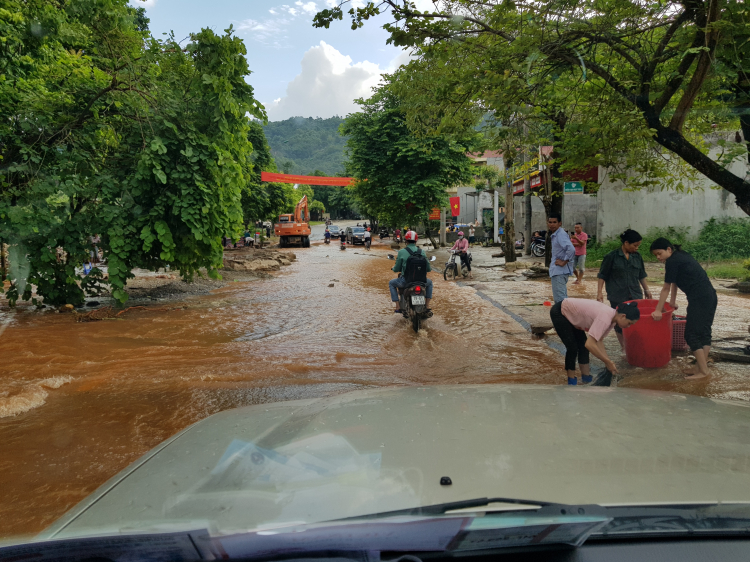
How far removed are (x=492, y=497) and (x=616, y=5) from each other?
20.2 ft

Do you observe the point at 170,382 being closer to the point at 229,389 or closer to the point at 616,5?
the point at 229,389

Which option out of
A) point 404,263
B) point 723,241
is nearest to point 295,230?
point 723,241

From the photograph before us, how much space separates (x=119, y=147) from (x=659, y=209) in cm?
1796

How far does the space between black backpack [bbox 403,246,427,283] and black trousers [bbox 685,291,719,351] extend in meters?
4.26

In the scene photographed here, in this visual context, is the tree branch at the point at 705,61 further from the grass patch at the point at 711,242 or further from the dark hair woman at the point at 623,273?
the grass patch at the point at 711,242

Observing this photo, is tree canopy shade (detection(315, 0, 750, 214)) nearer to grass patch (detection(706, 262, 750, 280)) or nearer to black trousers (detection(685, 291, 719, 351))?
black trousers (detection(685, 291, 719, 351))

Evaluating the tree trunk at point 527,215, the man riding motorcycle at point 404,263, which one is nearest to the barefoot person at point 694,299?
the man riding motorcycle at point 404,263

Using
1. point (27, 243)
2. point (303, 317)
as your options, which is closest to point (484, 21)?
point (303, 317)

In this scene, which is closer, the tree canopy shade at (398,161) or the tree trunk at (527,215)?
the tree trunk at (527,215)

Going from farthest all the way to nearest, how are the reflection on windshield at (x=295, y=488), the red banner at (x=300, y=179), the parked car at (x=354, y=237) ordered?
1. the parked car at (x=354, y=237)
2. the red banner at (x=300, y=179)
3. the reflection on windshield at (x=295, y=488)

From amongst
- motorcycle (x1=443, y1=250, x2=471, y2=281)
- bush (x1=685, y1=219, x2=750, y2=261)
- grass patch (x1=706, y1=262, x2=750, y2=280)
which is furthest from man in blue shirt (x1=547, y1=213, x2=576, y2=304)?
bush (x1=685, y1=219, x2=750, y2=261)

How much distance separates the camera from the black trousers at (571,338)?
223 inches

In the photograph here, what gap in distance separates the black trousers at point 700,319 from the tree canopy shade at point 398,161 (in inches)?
855

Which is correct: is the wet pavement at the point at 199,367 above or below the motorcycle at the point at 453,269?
below
